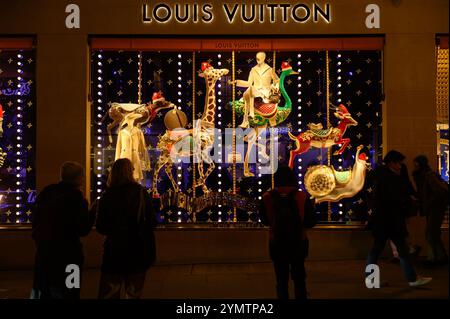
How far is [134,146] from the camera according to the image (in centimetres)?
947

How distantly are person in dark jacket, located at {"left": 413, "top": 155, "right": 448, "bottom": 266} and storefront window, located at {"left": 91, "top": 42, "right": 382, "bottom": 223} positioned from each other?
1182 mm

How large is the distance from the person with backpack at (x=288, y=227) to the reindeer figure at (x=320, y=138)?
3.60 meters

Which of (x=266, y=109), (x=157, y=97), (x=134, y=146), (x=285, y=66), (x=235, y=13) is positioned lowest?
(x=134, y=146)

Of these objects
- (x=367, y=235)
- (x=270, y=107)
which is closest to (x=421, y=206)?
(x=367, y=235)

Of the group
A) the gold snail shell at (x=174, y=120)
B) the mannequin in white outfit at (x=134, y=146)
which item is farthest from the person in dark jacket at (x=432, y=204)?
the mannequin in white outfit at (x=134, y=146)

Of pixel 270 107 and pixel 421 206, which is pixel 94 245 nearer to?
pixel 270 107

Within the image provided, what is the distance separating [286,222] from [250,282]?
2464 millimetres

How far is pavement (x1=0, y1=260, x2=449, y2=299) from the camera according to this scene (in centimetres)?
718

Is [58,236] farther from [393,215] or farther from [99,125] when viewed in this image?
[99,125]

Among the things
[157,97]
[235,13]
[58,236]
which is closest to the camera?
[58,236]

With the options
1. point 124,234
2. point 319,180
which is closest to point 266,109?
point 319,180

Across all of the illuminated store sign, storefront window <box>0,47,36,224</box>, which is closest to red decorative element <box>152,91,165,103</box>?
the illuminated store sign

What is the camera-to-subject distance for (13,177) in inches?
368

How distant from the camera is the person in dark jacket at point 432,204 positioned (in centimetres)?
804
